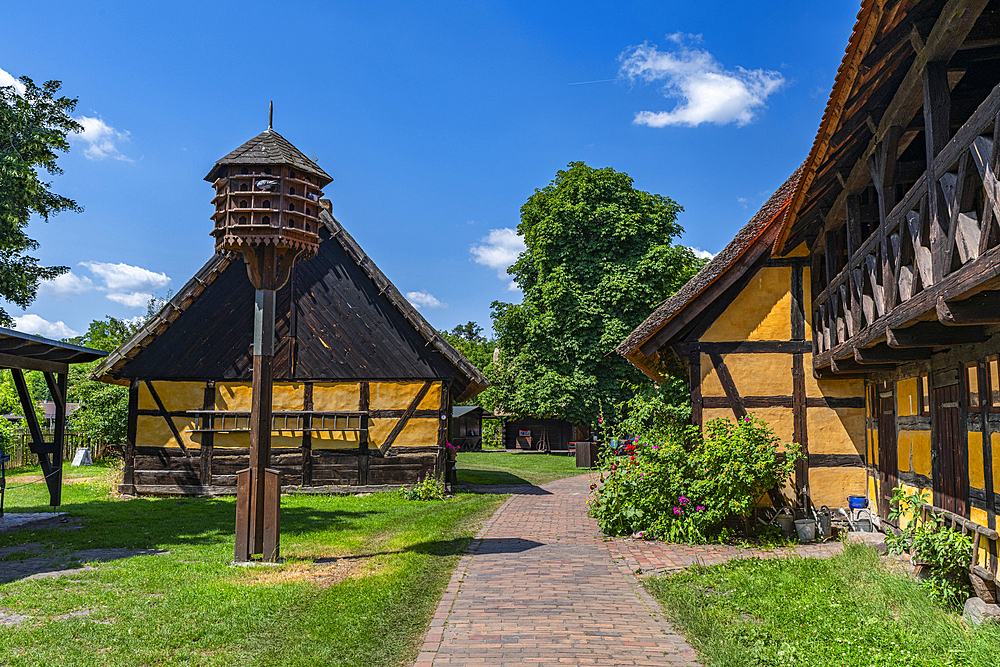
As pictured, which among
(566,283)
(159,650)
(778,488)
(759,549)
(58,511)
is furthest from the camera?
(566,283)

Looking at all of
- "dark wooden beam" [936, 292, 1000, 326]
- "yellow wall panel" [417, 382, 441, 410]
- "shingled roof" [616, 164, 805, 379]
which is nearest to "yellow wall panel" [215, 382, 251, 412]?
"yellow wall panel" [417, 382, 441, 410]

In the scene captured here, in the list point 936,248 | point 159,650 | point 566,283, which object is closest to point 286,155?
point 159,650

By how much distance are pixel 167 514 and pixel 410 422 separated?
17.4 ft

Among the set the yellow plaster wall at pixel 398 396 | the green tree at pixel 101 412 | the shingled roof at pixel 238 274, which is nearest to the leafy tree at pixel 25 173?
the green tree at pixel 101 412

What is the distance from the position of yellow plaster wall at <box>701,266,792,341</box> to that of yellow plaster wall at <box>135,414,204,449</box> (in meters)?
11.3

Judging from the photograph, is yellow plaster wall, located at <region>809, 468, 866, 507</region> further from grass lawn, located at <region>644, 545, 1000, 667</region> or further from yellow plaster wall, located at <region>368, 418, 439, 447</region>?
yellow plaster wall, located at <region>368, 418, 439, 447</region>

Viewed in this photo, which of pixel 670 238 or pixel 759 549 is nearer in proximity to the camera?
pixel 759 549

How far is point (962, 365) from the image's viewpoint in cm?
730

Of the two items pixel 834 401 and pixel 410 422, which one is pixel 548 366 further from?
pixel 834 401

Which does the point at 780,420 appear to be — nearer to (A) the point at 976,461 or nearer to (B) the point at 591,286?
(A) the point at 976,461

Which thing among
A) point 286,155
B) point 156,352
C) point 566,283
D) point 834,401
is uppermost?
point 566,283

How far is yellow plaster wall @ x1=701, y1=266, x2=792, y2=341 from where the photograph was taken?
11672mm

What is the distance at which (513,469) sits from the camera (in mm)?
26406

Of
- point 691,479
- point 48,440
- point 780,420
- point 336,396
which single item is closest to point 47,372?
point 336,396
